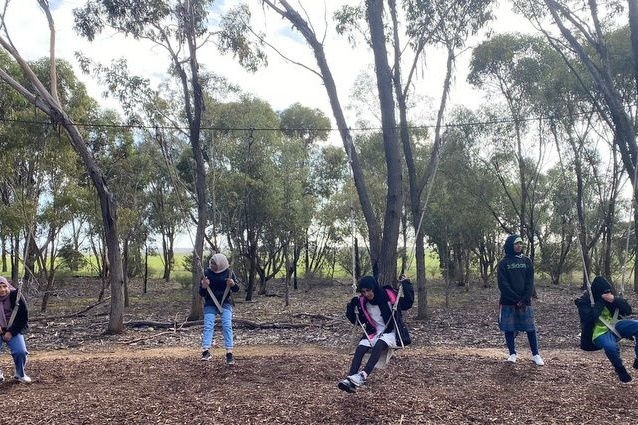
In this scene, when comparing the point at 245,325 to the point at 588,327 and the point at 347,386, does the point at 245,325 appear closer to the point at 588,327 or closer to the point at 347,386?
the point at 347,386

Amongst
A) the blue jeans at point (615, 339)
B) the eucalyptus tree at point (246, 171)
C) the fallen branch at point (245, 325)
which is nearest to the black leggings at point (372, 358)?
the blue jeans at point (615, 339)

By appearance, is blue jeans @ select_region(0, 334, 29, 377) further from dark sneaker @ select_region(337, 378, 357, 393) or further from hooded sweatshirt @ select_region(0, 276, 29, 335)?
dark sneaker @ select_region(337, 378, 357, 393)

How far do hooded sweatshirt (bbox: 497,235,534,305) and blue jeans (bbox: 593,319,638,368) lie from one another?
115 cm

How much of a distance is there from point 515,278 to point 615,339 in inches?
55.0

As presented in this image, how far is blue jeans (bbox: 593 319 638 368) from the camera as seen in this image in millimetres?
5746

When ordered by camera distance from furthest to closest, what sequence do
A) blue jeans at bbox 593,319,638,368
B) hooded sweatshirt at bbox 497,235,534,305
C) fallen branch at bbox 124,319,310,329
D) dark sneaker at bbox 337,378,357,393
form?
fallen branch at bbox 124,319,310,329 → hooded sweatshirt at bbox 497,235,534,305 → blue jeans at bbox 593,319,638,368 → dark sneaker at bbox 337,378,357,393

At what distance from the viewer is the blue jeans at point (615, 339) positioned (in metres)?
5.75

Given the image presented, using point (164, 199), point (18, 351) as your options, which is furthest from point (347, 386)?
point (164, 199)

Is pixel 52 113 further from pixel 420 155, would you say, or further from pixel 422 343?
pixel 420 155

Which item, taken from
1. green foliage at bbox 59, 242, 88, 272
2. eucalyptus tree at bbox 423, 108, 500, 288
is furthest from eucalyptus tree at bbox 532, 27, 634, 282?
green foliage at bbox 59, 242, 88, 272

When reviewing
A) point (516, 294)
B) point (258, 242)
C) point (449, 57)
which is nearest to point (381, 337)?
point (516, 294)

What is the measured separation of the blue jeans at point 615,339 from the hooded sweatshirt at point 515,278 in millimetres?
1149

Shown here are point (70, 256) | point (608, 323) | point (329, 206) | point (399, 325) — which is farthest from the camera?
point (329, 206)

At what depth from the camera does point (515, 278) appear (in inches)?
276
